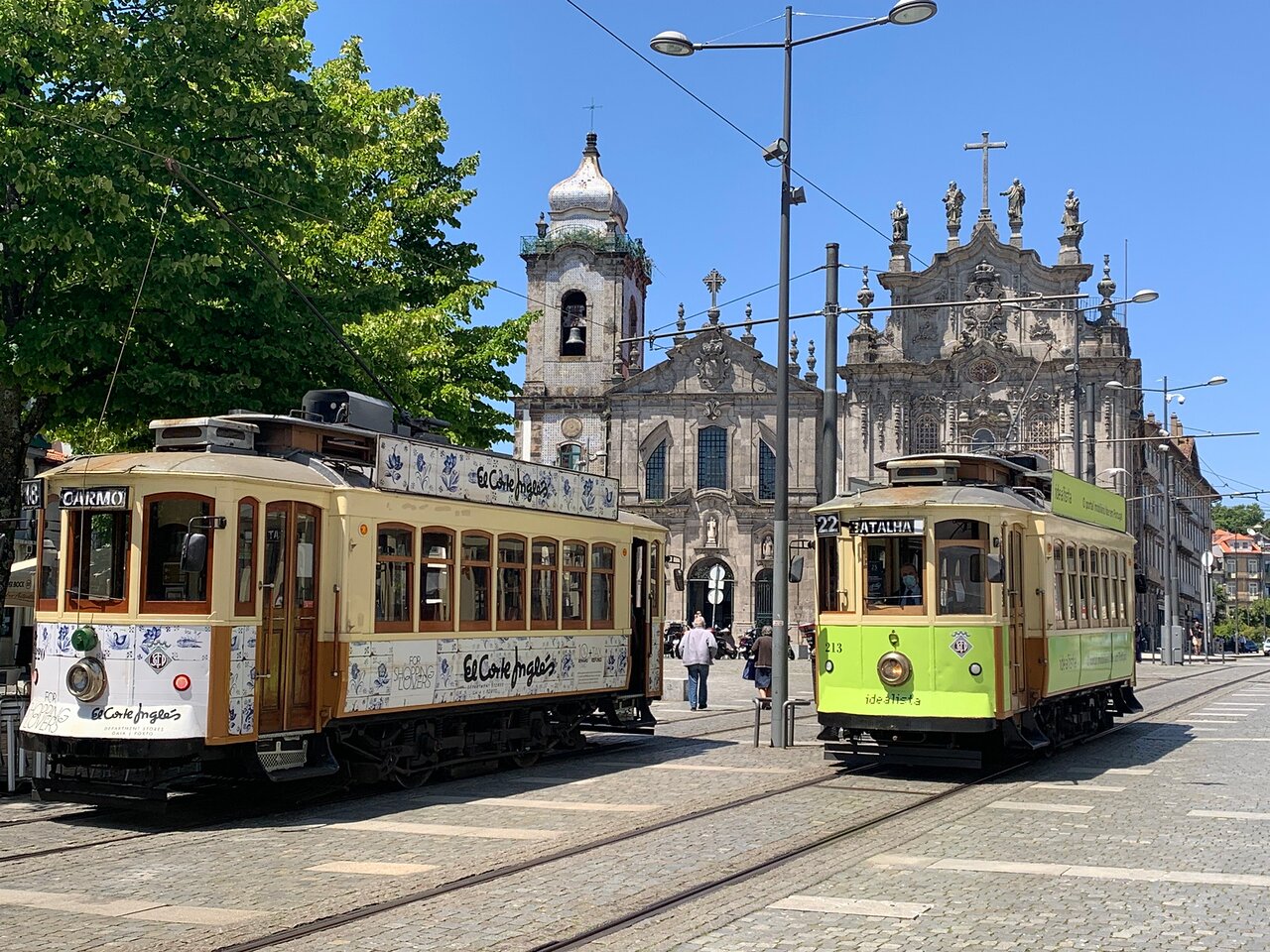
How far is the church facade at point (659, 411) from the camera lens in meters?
63.8

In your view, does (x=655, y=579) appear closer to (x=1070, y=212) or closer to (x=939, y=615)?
(x=939, y=615)

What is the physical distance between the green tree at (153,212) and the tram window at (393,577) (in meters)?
3.42

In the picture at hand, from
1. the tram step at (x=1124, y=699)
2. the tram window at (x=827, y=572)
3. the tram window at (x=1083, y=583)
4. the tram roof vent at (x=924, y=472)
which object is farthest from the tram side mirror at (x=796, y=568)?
the tram step at (x=1124, y=699)

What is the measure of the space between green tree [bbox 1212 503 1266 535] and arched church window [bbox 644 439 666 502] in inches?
4617

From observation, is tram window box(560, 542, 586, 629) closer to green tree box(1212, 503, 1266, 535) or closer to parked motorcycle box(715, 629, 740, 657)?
parked motorcycle box(715, 629, 740, 657)

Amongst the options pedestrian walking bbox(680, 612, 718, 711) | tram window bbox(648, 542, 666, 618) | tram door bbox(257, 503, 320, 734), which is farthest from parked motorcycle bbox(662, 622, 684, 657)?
tram door bbox(257, 503, 320, 734)

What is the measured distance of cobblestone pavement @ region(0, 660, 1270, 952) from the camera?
26.8 ft

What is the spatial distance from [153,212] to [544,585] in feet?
19.9

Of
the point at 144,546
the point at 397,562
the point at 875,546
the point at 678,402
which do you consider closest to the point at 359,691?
the point at 397,562

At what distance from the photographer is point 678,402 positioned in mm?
66125

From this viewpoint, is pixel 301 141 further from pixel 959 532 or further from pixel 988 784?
pixel 988 784

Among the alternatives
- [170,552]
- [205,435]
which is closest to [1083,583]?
[205,435]

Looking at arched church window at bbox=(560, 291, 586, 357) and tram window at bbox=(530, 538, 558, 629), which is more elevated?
arched church window at bbox=(560, 291, 586, 357)

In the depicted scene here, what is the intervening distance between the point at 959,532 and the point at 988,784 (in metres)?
2.63
